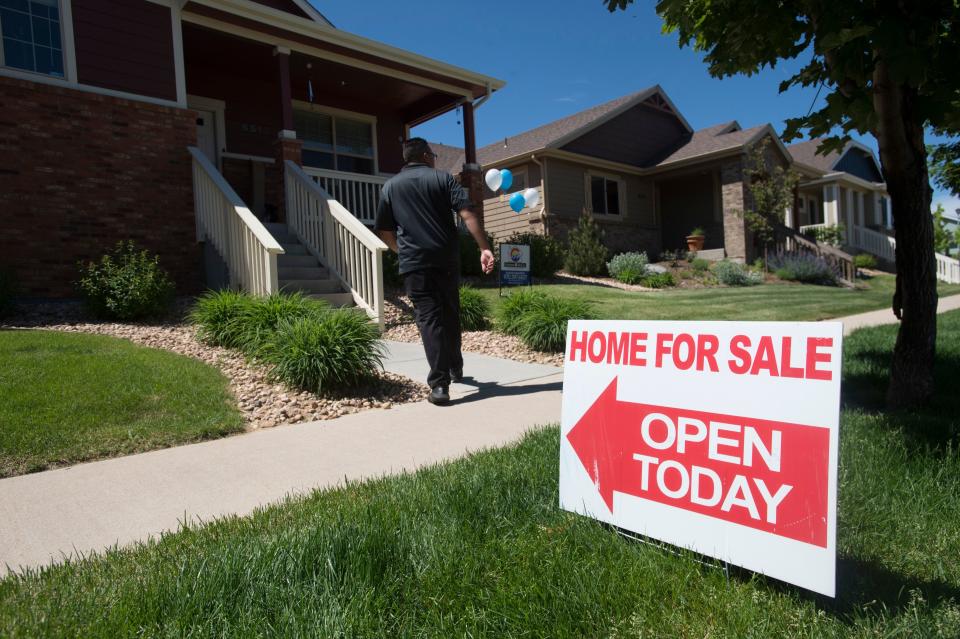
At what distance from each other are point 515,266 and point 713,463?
886cm

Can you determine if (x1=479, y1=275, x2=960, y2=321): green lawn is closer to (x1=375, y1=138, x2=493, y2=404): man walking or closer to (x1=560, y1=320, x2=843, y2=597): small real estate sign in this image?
(x1=375, y1=138, x2=493, y2=404): man walking

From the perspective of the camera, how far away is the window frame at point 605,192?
19344mm

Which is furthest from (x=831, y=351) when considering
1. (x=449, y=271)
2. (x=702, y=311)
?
(x=702, y=311)

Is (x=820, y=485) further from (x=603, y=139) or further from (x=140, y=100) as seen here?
(x=603, y=139)

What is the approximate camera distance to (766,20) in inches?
139

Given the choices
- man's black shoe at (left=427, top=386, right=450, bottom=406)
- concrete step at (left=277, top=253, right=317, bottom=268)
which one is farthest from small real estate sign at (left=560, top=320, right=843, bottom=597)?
concrete step at (left=277, top=253, right=317, bottom=268)

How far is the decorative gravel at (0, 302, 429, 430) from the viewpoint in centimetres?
442

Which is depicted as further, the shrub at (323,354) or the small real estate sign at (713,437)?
the shrub at (323,354)

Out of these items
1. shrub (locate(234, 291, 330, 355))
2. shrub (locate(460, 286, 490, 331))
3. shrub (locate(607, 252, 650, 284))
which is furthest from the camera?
shrub (locate(607, 252, 650, 284))

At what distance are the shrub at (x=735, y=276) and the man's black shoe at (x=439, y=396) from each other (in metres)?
13.7

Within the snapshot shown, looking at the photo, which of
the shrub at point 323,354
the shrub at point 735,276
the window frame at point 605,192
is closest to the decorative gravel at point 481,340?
the shrub at point 323,354

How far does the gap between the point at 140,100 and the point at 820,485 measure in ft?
33.6

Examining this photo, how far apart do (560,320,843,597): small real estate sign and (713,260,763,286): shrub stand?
15.3 meters

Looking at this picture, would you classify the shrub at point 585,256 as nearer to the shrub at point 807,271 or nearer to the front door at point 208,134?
the shrub at point 807,271
